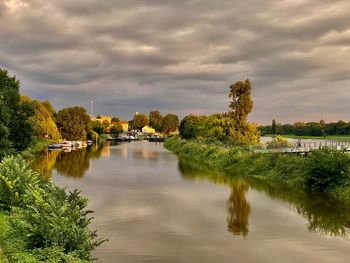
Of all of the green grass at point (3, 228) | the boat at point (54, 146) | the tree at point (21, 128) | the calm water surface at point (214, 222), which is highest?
the tree at point (21, 128)

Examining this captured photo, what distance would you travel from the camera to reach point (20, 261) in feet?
46.5

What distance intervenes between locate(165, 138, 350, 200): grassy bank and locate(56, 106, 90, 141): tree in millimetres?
75052

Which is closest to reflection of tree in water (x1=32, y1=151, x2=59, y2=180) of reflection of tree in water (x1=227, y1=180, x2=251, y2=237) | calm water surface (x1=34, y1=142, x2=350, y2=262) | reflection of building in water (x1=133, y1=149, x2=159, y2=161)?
calm water surface (x1=34, y1=142, x2=350, y2=262)

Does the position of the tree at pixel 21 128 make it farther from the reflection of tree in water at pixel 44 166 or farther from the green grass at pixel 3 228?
the green grass at pixel 3 228

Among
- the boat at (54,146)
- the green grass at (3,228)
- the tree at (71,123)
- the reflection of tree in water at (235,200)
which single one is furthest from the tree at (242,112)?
the tree at (71,123)

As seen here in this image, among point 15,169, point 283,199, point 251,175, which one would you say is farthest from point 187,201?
point 251,175

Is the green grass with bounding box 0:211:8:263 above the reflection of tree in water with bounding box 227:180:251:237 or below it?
above

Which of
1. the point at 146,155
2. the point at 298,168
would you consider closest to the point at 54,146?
the point at 146,155

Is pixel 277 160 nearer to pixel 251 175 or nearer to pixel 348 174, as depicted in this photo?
pixel 251 175

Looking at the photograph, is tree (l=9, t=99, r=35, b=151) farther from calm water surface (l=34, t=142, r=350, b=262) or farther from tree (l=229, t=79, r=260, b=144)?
tree (l=229, t=79, r=260, b=144)

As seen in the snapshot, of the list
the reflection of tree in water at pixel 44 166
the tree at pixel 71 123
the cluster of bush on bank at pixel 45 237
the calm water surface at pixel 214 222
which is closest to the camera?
the cluster of bush on bank at pixel 45 237

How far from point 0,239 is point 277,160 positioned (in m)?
38.2

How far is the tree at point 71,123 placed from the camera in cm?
13012

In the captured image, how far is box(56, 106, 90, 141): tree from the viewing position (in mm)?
130125
